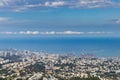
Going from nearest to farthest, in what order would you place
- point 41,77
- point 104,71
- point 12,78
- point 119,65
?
point 12,78 → point 41,77 → point 104,71 → point 119,65

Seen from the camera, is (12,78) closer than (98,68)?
Yes

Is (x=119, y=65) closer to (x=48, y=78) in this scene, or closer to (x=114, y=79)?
(x=114, y=79)

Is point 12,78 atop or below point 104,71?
atop

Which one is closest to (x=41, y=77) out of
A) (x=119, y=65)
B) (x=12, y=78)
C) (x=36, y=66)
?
(x=12, y=78)

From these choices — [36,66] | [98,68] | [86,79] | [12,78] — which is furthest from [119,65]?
[12,78]

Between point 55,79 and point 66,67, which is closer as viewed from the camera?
point 55,79

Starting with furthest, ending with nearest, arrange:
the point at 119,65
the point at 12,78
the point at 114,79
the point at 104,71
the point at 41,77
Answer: the point at 119,65 < the point at 104,71 < the point at 114,79 < the point at 41,77 < the point at 12,78

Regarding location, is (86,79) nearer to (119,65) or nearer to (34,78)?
(34,78)

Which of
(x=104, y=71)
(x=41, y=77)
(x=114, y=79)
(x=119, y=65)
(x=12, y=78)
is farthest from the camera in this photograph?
(x=119, y=65)

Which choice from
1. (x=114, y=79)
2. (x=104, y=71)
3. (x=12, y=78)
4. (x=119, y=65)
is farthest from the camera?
(x=119, y=65)
